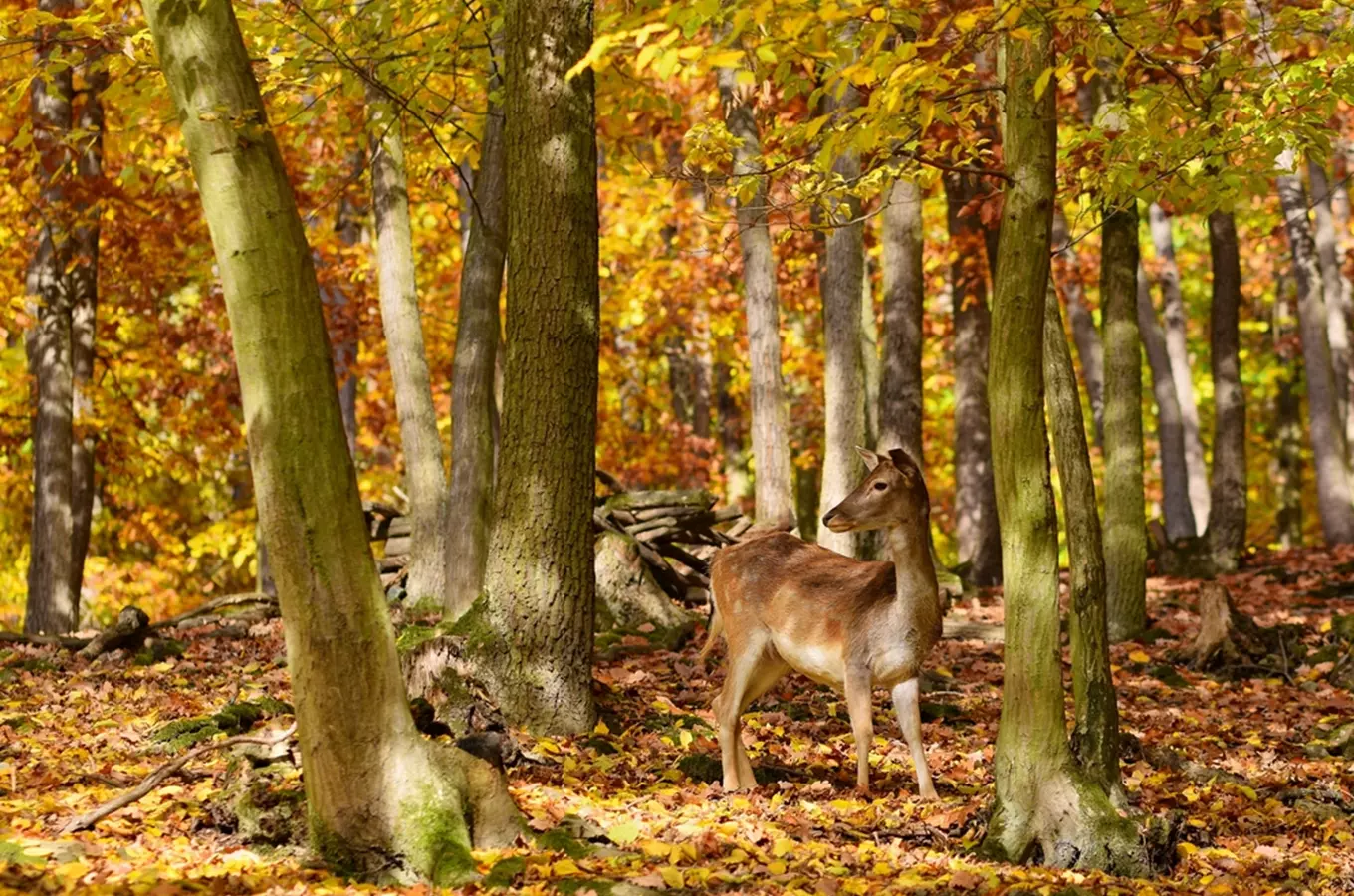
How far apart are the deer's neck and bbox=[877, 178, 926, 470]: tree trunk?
6400 millimetres

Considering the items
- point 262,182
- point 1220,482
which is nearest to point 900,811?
point 262,182

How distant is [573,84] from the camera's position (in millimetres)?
8859

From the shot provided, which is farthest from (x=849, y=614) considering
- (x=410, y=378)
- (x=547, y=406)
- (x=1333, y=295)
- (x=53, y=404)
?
(x=1333, y=295)

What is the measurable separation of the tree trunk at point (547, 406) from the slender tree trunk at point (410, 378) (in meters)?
4.92

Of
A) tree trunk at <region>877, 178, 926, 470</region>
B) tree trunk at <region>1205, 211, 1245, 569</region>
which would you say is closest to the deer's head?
tree trunk at <region>877, 178, 926, 470</region>

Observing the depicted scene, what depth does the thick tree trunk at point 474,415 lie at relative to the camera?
11.8m

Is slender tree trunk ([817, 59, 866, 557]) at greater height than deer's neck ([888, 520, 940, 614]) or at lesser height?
greater

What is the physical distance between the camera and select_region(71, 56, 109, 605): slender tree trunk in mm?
15234

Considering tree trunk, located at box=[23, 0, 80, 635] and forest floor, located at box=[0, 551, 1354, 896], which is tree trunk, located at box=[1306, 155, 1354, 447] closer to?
forest floor, located at box=[0, 551, 1354, 896]

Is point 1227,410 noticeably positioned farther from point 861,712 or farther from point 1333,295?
point 861,712

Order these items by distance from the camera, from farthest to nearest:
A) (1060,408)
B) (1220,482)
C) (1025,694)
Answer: (1220,482), (1060,408), (1025,694)

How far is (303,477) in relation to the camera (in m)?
5.75

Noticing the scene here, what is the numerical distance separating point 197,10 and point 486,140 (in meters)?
6.95

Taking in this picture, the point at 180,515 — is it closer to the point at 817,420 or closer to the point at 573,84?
the point at 817,420
